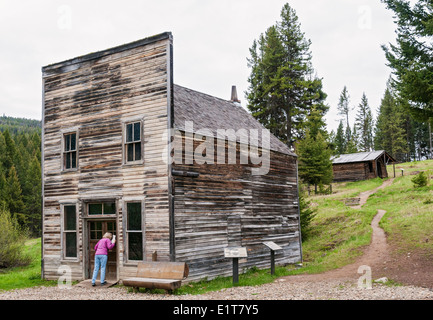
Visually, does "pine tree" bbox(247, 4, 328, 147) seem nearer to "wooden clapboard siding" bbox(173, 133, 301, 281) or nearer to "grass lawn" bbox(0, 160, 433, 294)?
"grass lawn" bbox(0, 160, 433, 294)

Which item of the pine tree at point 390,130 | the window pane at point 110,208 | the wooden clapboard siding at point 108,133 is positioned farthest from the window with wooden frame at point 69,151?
the pine tree at point 390,130

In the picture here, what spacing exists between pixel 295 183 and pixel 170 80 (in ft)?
31.8

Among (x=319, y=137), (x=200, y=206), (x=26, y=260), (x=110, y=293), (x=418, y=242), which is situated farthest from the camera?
(x=319, y=137)

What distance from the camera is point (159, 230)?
43.5ft

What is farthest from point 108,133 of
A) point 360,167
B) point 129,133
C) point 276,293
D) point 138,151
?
point 360,167

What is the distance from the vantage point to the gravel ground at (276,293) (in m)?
10.5

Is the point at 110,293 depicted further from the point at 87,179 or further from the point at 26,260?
the point at 26,260

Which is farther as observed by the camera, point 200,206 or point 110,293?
point 200,206

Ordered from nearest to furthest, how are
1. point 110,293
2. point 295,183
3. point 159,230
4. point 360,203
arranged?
point 110,293 < point 159,230 < point 295,183 < point 360,203

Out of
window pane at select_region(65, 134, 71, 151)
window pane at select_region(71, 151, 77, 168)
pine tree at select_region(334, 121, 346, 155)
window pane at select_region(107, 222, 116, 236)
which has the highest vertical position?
pine tree at select_region(334, 121, 346, 155)

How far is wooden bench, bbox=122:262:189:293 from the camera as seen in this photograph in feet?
37.9

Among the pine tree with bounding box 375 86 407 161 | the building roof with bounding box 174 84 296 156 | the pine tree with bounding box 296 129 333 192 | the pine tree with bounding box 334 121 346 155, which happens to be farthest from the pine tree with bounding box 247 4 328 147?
the pine tree with bounding box 334 121 346 155

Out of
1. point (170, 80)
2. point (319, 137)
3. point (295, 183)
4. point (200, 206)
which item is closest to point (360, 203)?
point (319, 137)

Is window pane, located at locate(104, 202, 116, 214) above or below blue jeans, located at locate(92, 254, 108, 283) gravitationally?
above
